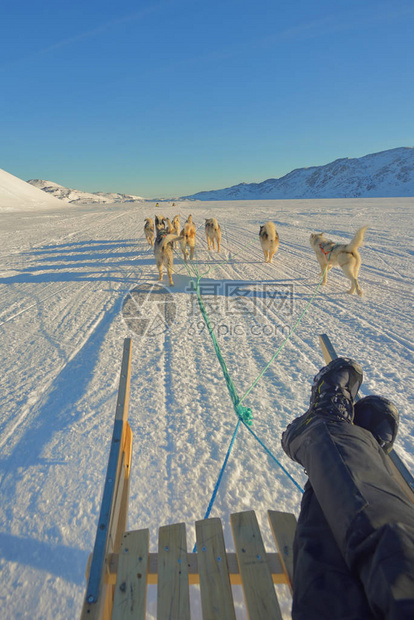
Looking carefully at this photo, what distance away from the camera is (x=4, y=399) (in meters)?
3.01

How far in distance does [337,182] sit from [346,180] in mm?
4213

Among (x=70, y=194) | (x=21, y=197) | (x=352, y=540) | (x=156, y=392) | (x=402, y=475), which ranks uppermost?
(x=352, y=540)

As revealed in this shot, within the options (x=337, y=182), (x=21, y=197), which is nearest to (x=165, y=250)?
(x=21, y=197)

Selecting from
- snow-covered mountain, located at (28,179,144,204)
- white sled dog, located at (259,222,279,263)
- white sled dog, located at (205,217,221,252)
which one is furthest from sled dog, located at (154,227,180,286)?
snow-covered mountain, located at (28,179,144,204)

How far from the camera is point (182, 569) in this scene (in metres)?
1.36

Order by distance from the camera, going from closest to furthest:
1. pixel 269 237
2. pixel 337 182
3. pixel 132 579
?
pixel 132 579 → pixel 269 237 → pixel 337 182

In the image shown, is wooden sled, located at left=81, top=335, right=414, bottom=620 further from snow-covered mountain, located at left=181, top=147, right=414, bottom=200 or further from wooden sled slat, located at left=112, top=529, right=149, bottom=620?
snow-covered mountain, located at left=181, top=147, right=414, bottom=200

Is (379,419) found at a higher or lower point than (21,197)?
higher

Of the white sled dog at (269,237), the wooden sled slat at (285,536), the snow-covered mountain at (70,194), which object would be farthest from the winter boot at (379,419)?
the snow-covered mountain at (70,194)

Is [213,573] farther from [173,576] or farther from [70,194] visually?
[70,194]

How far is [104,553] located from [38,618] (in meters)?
0.62

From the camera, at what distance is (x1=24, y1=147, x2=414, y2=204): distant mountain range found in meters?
123

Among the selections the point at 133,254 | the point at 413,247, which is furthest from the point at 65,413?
the point at 413,247

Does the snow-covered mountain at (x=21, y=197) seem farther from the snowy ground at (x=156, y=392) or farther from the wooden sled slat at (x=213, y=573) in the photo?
the wooden sled slat at (x=213, y=573)
